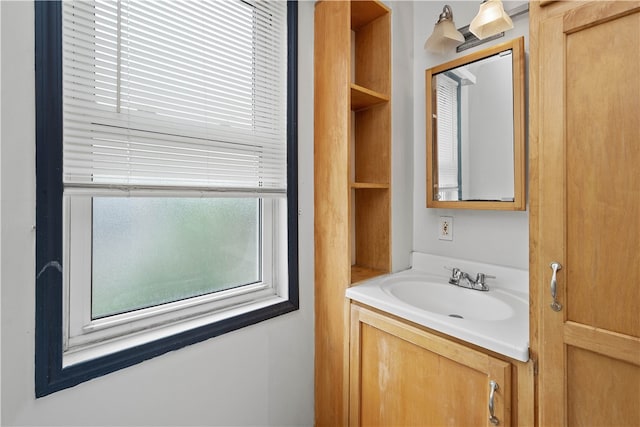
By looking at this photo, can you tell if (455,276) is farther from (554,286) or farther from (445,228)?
(554,286)

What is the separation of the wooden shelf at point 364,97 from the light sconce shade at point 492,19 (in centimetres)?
44

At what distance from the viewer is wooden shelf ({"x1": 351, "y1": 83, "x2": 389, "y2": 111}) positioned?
1321mm

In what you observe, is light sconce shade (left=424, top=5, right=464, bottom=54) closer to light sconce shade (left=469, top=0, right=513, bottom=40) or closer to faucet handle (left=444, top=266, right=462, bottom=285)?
light sconce shade (left=469, top=0, right=513, bottom=40)

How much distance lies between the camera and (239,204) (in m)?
1.31

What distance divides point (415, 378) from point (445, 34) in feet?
4.73

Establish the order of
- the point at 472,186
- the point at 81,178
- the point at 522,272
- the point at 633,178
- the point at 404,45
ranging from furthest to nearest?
the point at 404,45
the point at 472,186
the point at 522,272
the point at 81,178
the point at 633,178

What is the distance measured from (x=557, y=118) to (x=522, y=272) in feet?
2.42

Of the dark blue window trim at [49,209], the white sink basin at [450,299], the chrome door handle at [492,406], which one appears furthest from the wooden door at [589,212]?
the dark blue window trim at [49,209]

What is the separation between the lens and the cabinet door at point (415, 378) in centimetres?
86

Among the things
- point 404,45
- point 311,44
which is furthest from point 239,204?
point 404,45

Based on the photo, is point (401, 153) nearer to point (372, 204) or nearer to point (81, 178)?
point (372, 204)

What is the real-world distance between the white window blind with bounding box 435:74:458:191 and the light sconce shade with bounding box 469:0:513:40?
0.27 m

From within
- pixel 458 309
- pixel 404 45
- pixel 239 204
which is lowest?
pixel 458 309

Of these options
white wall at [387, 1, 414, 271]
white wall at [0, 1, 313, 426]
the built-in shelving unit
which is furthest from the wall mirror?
white wall at [0, 1, 313, 426]
